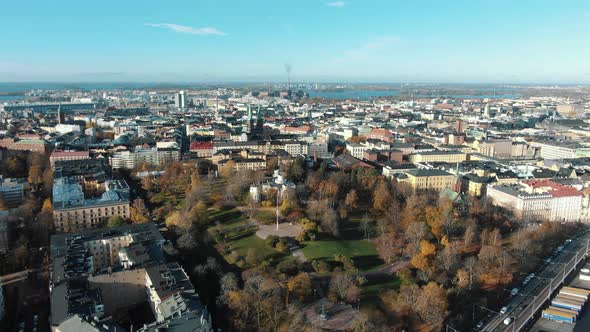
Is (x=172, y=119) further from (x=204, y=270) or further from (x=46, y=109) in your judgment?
(x=204, y=270)

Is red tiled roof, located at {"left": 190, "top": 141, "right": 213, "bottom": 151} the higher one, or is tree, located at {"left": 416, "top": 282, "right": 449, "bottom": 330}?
red tiled roof, located at {"left": 190, "top": 141, "right": 213, "bottom": 151}

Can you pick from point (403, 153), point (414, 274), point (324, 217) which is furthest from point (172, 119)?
point (414, 274)

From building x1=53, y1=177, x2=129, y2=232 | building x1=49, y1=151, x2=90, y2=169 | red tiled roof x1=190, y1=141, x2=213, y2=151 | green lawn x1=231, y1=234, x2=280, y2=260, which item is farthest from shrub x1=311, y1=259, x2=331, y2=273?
building x1=49, y1=151, x2=90, y2=169

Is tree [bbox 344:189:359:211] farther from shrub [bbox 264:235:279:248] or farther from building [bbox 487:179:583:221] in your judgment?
building [bbox 487:179:583:221]

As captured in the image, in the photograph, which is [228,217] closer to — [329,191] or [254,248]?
[254,248]

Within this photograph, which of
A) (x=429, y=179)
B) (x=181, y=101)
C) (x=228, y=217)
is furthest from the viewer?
(x=181, y=101)

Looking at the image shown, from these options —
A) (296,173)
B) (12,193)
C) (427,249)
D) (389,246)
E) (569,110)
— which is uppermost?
(569,110)

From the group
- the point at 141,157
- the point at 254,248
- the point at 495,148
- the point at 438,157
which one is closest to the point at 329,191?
the point at 254,248

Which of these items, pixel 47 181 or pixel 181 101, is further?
pixel 181 101
